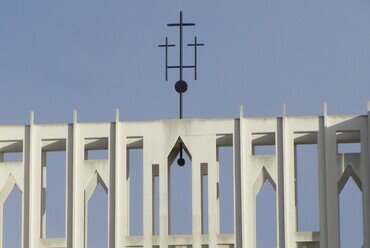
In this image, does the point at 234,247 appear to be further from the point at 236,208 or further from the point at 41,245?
the point at 41,245

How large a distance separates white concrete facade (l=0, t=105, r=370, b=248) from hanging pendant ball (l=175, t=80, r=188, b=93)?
1.20m

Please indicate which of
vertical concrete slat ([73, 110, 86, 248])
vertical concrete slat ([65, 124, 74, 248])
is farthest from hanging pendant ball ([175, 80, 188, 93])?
vertical concrete slat ([65, 124, 74, 248])

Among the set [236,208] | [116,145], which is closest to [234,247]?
[236,208]

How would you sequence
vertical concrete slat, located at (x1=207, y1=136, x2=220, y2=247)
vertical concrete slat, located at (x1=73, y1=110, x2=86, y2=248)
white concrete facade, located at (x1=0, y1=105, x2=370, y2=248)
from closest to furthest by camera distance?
white concrete facade, located at (x1=0, y1=105, x2=370, y2=248)
vertical concrete slat, located at (x1=207, y1=136, x2=220, y2=247)
vertical concrete slat, located at (x1=73, y1=110, x2=86, y2=248)

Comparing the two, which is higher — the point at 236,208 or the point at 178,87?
the point at 178,87

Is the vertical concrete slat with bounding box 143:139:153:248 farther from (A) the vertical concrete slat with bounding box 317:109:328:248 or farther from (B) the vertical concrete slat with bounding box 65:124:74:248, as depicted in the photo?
(A) the vertical concrete slat with bounding box 317:109:328:248

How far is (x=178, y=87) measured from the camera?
53812 millimetres

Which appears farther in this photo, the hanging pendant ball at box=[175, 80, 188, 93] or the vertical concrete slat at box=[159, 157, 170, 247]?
the hanging pendant ball at box=[175, 80, 188, 93]

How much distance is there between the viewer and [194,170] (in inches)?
2077

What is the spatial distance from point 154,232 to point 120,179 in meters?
1.69

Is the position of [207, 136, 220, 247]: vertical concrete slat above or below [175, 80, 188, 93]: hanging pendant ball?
below

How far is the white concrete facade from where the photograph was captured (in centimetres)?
5216

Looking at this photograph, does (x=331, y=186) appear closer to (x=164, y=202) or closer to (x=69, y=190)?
(x=164, y=202)

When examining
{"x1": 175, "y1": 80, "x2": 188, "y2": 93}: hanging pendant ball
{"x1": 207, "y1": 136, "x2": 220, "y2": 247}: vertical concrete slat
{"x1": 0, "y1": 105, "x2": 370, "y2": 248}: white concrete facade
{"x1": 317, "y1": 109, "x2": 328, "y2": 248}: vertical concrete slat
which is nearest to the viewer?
{"x1": 317, "y1": 109, "x2": 328, "y2": 248}: vertical concrete slat
